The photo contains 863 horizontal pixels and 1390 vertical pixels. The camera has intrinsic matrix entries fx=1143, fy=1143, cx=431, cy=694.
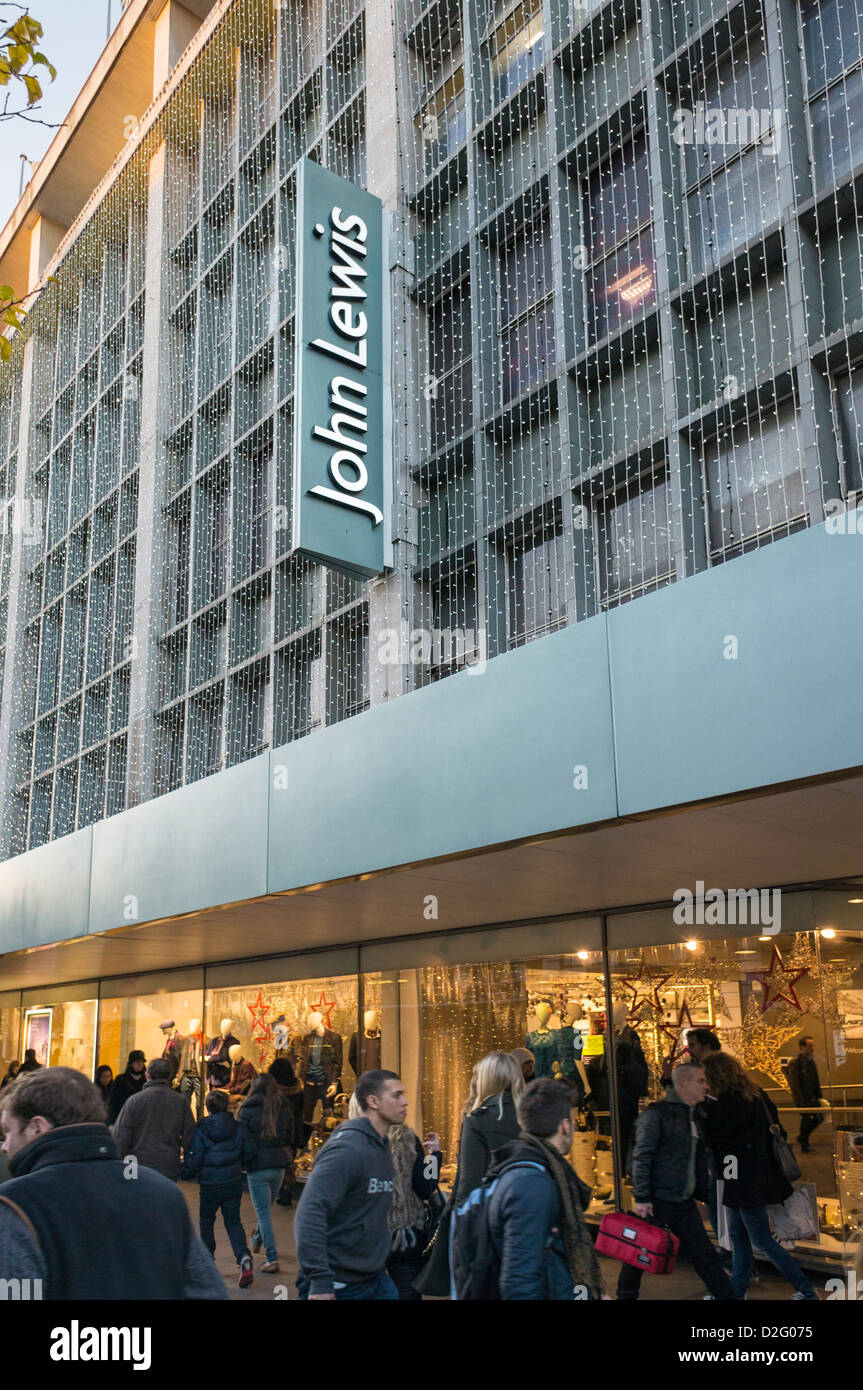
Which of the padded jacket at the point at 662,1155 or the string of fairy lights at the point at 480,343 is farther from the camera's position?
the string of fairy lights at the point at 480,343

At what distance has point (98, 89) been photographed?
922 inches

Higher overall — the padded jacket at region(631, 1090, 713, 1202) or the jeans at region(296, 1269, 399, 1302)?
the padded jacket at region(631, 1090, 713, 1202)

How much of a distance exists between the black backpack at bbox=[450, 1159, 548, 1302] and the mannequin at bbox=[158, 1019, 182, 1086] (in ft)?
45.4

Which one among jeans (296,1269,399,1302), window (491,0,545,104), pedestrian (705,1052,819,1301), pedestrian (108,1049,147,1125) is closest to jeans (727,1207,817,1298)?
pedestrian (705,1052,819,1301)

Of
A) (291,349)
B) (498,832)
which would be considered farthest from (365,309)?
(498,832)

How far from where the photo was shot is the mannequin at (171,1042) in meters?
17.3

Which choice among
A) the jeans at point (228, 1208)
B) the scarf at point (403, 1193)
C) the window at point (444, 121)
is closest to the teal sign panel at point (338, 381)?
the window at point (444, 121)

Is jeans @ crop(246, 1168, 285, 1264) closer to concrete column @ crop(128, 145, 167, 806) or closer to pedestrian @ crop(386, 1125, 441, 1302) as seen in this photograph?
pedestrian @ crop(386, 1125, 441, 1302)

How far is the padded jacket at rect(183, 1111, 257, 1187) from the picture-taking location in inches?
352

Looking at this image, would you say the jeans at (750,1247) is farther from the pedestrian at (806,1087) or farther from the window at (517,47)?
the window at (517,47)

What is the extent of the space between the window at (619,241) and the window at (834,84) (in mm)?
1779

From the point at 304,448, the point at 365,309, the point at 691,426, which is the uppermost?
the point at 365,309
